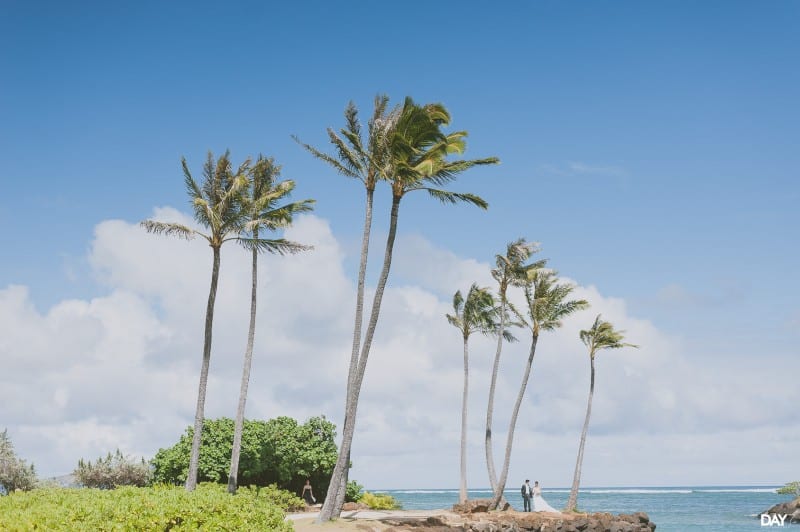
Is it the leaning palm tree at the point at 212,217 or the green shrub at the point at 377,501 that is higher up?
the leaning palm tree at the point at 212,217

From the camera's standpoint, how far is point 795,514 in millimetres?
57062

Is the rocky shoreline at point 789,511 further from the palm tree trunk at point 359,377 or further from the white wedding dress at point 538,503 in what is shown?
the palm tree trunk at point 359,377

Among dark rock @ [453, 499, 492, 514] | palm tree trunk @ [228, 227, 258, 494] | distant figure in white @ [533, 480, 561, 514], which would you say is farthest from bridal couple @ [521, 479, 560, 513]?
palm tree trunk @ [228, 227, 258, 494]

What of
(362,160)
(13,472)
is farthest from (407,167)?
(13,472)

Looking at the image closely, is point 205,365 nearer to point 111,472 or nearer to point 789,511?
point 111,472

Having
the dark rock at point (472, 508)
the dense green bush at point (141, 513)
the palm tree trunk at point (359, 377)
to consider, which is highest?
the palm tree trunk at point (359, 377)

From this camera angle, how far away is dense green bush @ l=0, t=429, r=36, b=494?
3488 cm

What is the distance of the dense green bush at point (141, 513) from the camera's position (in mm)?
11945

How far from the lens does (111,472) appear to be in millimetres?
35719

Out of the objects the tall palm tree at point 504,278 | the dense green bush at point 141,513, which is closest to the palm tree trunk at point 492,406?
the tall palm tree at point 504,278

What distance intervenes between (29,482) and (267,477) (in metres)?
10.9

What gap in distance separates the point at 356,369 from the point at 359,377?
3.85ft

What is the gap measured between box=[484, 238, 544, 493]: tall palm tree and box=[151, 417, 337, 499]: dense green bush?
10.9m

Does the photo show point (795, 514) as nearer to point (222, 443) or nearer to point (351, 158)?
point (222, 443)
